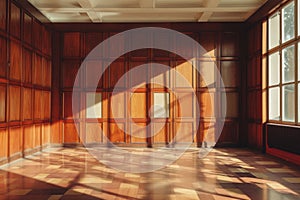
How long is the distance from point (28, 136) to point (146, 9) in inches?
144

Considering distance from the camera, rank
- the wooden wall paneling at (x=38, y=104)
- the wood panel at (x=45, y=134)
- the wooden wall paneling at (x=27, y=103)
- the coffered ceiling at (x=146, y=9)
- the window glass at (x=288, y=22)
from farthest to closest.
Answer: the wood panel at (x=45, y=134)
the wooden wall paneling at (x=38, y=104)
the coffered ceiling at (x=146, y=9)
the wooden wall paneling at (x=27, y=103)
the window glass at (x=288, y=22)

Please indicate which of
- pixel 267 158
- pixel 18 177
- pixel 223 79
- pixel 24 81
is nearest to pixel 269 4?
pixel 223 79

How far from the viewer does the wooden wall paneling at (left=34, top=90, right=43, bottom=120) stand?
7452mm

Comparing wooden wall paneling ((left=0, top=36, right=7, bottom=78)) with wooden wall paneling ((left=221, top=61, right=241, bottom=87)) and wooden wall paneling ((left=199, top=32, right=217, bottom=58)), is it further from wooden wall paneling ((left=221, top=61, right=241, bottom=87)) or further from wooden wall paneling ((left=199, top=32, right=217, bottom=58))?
A: wooden wall paneling ((left=221, top=61, right=241, bottom=87))

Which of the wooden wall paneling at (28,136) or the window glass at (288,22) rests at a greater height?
the window glass at (288,22)

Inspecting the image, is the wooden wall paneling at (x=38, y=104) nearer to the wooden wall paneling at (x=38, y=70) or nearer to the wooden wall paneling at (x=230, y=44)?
the wooden wall paneling at (x=38, y=70)

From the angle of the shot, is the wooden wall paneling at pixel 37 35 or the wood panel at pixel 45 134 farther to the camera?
the wood panel at pixel 45 134

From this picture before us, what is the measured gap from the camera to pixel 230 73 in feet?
28.5

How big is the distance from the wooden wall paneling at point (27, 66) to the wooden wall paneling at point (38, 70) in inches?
9.4

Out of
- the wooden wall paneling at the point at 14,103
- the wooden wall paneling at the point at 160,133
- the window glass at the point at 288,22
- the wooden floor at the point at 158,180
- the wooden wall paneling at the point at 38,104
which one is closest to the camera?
the wooden floor at the point at 158,180

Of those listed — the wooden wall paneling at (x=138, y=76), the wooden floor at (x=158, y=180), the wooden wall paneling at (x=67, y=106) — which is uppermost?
the wooden wall paneling at (x=138, y=76)

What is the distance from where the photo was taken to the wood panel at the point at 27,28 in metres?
6.79

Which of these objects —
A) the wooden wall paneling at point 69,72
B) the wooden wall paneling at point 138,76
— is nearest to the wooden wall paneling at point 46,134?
the wooden wall paneling at point 69,72

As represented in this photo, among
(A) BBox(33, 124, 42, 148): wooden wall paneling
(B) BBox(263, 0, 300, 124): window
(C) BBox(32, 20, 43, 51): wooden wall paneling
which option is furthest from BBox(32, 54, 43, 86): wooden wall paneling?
(B) BBox(263, 0, 300, 124): window
